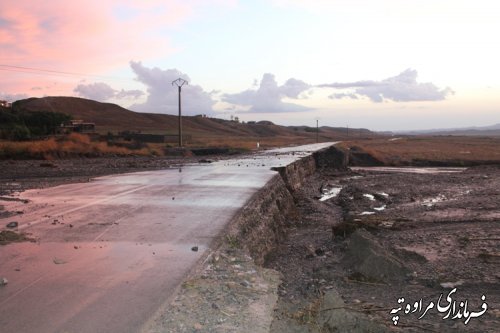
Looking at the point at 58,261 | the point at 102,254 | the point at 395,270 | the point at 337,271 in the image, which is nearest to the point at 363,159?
the point at 337,271

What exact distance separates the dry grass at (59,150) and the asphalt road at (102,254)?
20.3m

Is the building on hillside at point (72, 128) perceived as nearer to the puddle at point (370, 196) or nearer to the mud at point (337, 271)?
the mud at point (337, 271)

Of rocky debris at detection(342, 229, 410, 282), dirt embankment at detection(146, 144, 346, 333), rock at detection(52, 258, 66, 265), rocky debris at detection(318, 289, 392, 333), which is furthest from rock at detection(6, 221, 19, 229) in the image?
rocky debris at detection(318, 289, 392, 333)

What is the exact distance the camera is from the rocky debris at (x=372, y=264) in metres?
7.96

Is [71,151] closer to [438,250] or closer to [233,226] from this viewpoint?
[233,226]

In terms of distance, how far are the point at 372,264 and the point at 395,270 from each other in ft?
1.30

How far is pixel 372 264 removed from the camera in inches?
325

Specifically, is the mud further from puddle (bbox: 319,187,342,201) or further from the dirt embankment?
puddle (bbox: 319,187,342,201)

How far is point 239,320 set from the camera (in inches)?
207

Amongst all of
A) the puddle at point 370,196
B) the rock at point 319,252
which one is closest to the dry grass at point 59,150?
the puddle at point 370,196

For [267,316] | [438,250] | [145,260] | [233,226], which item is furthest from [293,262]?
[267,316]

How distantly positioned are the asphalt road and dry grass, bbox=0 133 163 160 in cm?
2025

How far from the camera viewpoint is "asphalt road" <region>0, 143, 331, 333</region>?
5.29m

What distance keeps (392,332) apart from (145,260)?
3.98m
